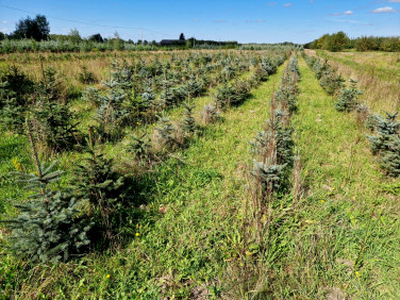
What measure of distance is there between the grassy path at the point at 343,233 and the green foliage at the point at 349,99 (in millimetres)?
3225

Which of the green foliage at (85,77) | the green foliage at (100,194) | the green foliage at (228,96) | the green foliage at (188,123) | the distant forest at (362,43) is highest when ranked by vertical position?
the distant forest at (362,43)

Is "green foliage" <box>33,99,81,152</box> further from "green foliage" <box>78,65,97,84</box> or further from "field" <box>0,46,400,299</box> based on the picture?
"green foliage" <box>78,65,97,84</box>

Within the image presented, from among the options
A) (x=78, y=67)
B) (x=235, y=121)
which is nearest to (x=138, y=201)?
Result: (x=235, y=121)

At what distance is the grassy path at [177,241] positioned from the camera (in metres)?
2.25

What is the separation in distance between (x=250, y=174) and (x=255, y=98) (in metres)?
7.49

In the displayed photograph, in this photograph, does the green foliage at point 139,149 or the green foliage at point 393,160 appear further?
the green foliage at point 139,149

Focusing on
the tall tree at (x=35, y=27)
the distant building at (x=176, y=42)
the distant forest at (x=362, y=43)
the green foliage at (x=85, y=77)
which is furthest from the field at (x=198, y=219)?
the tall tree at (x=35, y=27)

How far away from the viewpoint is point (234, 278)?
7.45ft

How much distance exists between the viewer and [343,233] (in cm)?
286

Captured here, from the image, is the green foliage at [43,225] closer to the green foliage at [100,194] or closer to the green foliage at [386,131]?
the green foliage at [100,194]

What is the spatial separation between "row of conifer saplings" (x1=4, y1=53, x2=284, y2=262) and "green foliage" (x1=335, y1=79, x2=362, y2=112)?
6.87m

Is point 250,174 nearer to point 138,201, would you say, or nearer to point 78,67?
point 138,201

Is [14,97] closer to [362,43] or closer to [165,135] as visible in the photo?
[165,135]

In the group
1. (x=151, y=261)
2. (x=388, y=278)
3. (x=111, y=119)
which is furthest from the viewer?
(x=111, y=119)
